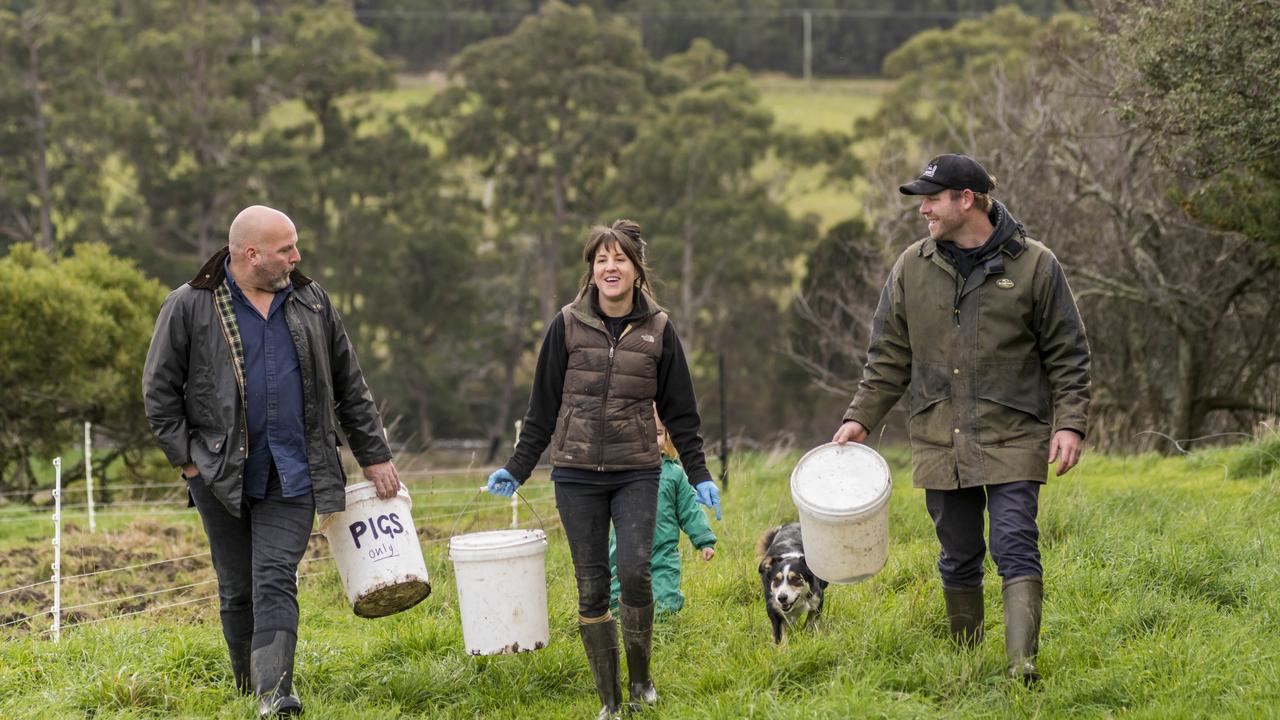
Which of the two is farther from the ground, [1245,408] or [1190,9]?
[1190,9]

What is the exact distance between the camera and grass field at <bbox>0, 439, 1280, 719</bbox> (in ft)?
15.5

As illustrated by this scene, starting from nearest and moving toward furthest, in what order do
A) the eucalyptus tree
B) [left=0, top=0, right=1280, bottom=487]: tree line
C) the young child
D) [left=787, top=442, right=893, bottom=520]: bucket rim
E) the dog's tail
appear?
[left=787, top=442, right=893, bottom=520]: bucket rim < the young child < the dog's tail < [left=0, top=0, right=1280, bottom=487]: tree line < the eucalyptus tree

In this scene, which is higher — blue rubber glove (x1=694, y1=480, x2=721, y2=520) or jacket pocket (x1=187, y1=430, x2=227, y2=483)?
jacket pocket (x1=187, y1=430, x2=227, y2=483)

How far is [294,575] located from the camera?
17.0 ft

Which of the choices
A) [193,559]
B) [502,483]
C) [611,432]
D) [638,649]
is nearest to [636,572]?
[638,649]

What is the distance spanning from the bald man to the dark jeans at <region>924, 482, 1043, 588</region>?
2.27 m

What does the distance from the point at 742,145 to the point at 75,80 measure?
754 inches

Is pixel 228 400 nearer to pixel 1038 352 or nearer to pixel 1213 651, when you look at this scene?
pixel 1038 352

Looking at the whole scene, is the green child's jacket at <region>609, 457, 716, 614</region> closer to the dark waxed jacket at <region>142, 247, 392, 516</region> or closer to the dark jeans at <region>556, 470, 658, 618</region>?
the dark jeans at <region>556, 470, 658, 618</region>

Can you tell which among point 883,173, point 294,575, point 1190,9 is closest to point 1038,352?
point 294,575

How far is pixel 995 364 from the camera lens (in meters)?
4.95

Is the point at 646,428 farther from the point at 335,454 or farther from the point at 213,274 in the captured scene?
the point at 213,274

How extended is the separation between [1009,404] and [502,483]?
1.95 m

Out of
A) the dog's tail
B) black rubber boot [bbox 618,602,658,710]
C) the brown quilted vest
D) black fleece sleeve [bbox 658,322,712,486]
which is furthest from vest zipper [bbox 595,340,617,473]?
the dog's tail
